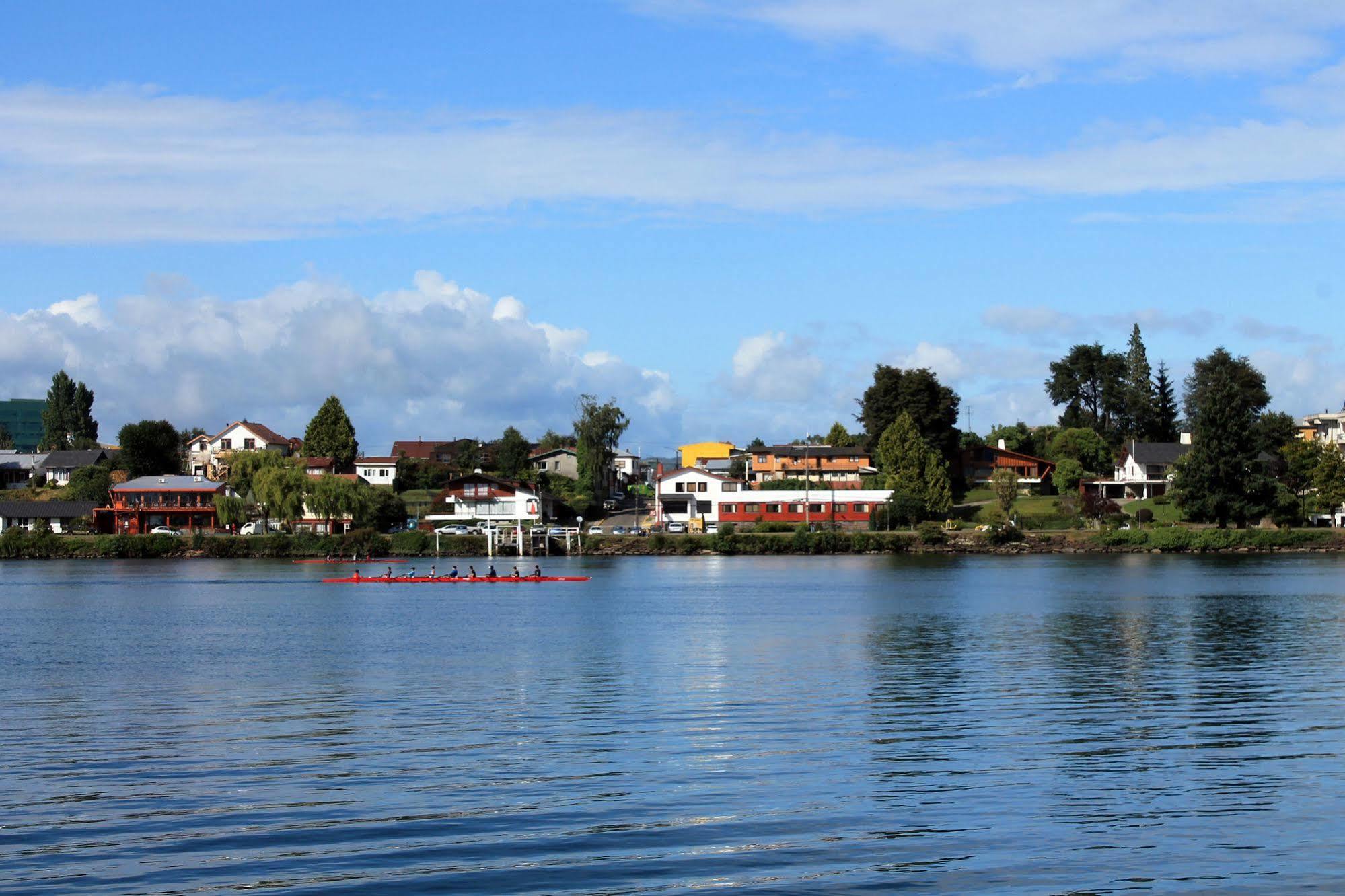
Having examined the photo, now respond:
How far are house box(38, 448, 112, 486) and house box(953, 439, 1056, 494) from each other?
8657cm

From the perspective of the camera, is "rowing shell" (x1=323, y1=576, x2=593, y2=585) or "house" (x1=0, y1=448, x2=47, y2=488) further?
"house" (x1=0, y1=448, x2=47, y2=488)

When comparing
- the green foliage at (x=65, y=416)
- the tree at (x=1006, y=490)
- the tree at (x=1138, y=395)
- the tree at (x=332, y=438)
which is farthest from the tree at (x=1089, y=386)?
the green foliage at (x=65, y=416)

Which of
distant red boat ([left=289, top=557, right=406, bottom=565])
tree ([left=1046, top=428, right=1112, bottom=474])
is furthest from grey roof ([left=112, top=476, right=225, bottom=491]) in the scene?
tree ([left=1046, top=428, right=1112, bottom=474])

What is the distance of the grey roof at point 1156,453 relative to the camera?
12238cm

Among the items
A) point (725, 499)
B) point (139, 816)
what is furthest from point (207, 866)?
point (725, 499)

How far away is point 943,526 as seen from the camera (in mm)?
108125

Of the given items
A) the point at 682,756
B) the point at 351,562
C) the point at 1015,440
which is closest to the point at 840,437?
the point at 1015,440

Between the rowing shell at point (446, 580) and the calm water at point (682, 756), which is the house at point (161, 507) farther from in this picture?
the calm water at point (682, 756)

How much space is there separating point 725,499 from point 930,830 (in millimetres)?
101526

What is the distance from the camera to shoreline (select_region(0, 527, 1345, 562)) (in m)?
97.5

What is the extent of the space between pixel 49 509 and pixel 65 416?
48873 millimetres

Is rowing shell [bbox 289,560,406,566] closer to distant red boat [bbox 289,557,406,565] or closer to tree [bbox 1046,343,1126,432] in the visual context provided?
distant red boat [bbox 289,557,406,565]

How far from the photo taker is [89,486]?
123625 mm

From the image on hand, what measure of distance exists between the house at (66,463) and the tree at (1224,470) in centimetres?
10397
